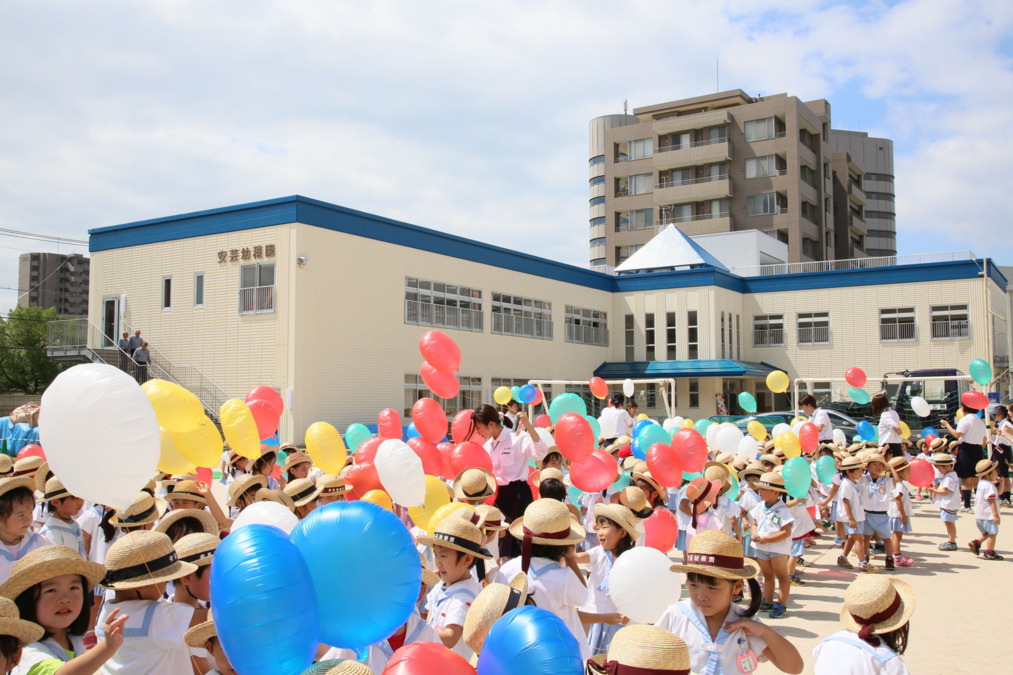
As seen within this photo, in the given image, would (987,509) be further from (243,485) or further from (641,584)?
(243,485)

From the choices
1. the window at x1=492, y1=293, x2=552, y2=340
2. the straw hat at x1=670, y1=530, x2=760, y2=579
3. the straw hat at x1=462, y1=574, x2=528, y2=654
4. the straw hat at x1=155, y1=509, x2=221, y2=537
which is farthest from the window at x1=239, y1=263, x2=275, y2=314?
the straw hat at x1=670, y1=530, x2=760, y2=579

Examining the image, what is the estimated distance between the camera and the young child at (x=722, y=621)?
122 inches

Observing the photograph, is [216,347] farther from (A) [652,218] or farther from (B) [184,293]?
(A) [652,218]

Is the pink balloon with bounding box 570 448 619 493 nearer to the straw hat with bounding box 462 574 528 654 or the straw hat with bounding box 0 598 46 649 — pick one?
the straw hat with bounding box 462 574 528 654

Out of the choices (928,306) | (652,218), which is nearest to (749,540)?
(928,306)

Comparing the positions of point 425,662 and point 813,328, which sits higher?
point 813,328

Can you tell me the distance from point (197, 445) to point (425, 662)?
4.27 metres

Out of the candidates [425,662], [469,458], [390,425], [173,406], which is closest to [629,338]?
[390,425]

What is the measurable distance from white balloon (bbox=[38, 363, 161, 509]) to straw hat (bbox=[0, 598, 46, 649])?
1.39 metres

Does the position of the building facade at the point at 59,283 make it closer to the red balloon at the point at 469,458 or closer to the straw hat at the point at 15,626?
the red balloon at the point at 469,458

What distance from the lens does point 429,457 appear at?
7934 millimetres

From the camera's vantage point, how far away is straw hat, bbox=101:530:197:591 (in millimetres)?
3146

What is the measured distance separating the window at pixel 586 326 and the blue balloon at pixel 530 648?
95.7 ft

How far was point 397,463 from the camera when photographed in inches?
218
